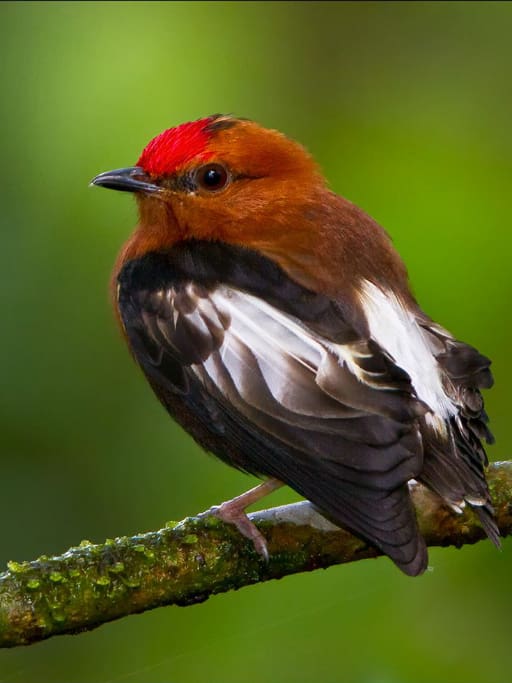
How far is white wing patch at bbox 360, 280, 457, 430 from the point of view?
393 centimetres

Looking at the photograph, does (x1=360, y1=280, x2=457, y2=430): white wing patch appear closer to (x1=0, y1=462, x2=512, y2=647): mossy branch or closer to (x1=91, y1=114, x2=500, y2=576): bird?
(x1=91, y1=114, x2=500, y2=576): bird

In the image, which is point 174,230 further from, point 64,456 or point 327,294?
point 64,456

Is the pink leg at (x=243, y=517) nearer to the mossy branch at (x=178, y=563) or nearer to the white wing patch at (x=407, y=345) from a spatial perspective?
the mossy branch at (x=178, y=563)

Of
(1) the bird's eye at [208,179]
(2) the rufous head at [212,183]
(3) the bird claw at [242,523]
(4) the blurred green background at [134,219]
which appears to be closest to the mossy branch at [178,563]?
(3) the bird claw at [242,523]

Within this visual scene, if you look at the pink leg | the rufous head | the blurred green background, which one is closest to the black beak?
the rufous head

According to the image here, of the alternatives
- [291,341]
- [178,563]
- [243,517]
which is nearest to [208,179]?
[291,341]

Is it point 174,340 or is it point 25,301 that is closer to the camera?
point 174,340

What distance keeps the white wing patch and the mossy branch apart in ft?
0.95

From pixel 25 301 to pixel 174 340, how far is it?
1623 mm

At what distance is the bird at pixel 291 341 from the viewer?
361cm

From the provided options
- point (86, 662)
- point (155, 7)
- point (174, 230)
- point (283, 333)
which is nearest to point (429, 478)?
point (283, 333)

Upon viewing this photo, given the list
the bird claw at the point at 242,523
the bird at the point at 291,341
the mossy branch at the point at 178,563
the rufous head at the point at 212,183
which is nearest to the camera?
the mossy branch at the point at 178,563

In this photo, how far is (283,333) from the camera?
3939mm

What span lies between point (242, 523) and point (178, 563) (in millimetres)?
257
